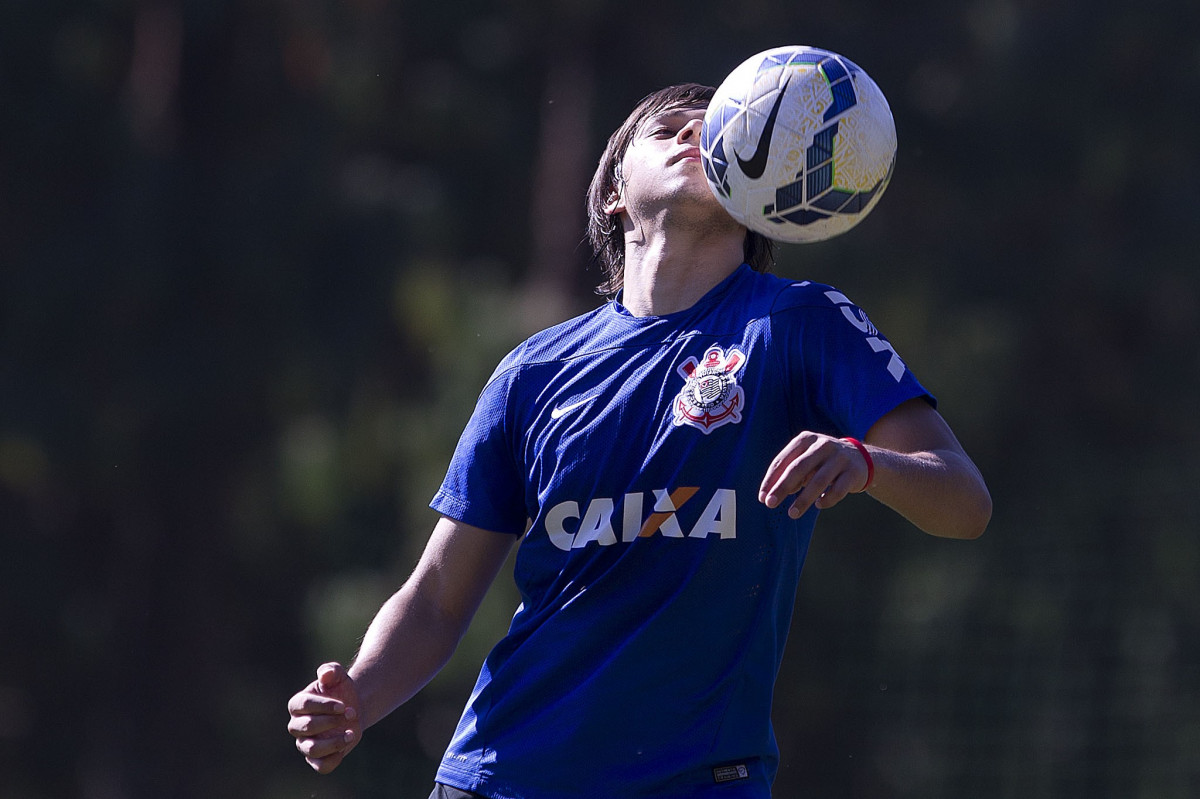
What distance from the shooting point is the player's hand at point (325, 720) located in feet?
10.6

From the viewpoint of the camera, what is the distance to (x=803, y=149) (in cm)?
340

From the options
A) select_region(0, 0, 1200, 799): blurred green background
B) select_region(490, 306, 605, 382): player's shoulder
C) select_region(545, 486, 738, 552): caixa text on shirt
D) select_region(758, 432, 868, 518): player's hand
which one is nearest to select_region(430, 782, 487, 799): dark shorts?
select_region(545, 486, 738, 552): caixa text on shirt

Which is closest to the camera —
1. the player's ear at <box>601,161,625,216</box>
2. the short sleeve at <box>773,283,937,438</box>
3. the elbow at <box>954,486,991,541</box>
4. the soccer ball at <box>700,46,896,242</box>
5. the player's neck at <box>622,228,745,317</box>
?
the elbow at <box>954,486,991,541</box>

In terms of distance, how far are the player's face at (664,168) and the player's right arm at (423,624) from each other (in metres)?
0.89

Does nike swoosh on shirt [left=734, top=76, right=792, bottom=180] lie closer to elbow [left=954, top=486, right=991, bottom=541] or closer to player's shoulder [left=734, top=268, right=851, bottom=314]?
player's shoulder [left=734, top=268, right=851, bottom=314]

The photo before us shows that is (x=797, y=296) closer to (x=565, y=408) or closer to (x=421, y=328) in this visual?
(x=565, y=408)

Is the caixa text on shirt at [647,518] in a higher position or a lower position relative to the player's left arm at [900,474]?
lower

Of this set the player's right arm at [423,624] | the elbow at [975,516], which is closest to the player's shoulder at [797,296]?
the elbow at [975,516]

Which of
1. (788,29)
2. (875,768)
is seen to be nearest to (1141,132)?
(788,29)

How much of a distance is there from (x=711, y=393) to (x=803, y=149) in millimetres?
593

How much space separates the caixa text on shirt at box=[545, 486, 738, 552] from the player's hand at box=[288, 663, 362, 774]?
565 millimetres

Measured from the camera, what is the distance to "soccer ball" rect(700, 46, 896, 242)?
3396 millimetres

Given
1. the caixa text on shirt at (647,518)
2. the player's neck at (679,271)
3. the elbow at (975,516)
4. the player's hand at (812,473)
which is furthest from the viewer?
the player's neck at (679,271)

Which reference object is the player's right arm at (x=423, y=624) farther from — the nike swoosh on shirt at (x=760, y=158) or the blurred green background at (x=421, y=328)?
the blurred green background at (x=421, y=328)
